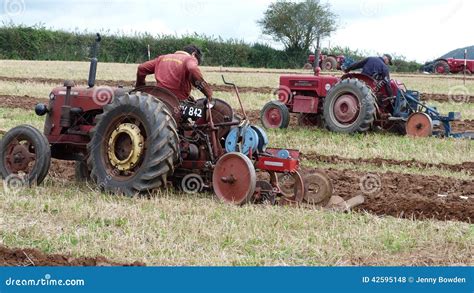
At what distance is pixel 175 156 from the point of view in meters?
7.20

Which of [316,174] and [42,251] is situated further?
[316,174]

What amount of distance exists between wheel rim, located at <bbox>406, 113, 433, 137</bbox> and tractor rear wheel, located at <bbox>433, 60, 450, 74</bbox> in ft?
93.5

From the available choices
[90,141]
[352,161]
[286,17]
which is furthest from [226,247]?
[286,17]

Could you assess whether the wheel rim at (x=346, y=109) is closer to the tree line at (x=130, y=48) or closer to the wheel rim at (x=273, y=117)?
the wheel rim at (x=273, y=117)

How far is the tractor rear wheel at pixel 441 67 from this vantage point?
4006 cm

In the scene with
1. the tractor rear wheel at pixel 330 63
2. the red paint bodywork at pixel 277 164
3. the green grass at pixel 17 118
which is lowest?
the green grass at pixel 17 118

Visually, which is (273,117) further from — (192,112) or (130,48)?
(130,48)

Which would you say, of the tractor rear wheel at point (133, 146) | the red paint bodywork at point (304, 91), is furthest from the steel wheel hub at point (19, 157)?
the red paint bodywork at point (304, 91)

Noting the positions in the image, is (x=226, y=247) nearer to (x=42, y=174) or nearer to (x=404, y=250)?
(x=404, y=250)

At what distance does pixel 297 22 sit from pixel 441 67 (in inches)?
937

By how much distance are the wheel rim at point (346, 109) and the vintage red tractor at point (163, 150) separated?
509 cm

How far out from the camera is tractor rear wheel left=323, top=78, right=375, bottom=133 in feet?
41.2

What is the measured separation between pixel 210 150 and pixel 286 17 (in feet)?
187

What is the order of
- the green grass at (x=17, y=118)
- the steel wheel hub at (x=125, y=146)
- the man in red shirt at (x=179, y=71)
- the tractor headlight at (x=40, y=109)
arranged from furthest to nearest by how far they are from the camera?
the green grass at (x=17, y=118), the tractor headlight at (x=40, y=109), the man in red shirt at (x=179, y=71), the steel wheel hub at (x=125, y=146)
